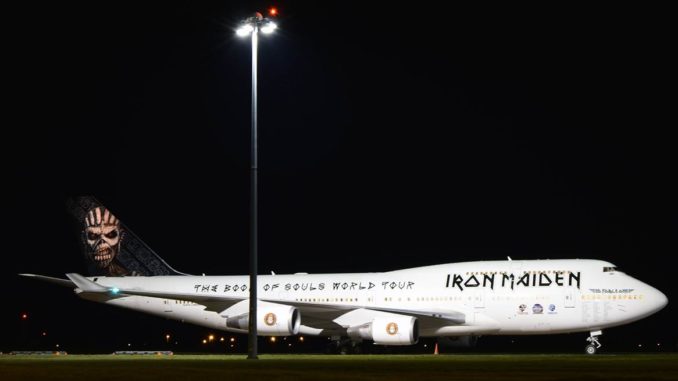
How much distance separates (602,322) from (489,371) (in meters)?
17.8

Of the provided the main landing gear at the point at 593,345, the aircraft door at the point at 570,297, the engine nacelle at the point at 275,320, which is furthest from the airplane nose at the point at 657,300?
the engine nacelle at the point at 275,320

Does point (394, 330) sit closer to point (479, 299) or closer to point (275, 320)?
point (479, 299)

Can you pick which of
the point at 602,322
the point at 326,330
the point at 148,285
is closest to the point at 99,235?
the point at 148,285

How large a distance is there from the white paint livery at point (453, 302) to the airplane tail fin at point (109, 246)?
16.6 feet

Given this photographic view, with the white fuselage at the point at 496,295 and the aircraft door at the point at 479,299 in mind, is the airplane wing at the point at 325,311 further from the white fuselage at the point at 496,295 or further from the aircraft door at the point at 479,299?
the aircraft door at the point at 479,299

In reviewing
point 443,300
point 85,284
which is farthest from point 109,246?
point 443,300

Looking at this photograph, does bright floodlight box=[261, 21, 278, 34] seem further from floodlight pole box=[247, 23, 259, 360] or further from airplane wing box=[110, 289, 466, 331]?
airplane wing box=[110, 289, 466, 331]

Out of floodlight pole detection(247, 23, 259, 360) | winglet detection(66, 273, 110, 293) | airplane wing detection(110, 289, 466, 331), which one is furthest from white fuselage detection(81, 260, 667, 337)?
floodlight pole detection(247, 23, 259, 360)

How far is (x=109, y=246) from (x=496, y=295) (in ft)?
65.2

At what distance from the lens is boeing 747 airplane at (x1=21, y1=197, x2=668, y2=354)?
113 ft

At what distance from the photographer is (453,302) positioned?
36.4 metres

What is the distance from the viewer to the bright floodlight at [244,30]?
28859mm

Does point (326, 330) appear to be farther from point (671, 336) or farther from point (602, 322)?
point (671, 336)

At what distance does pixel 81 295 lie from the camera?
4162cm
